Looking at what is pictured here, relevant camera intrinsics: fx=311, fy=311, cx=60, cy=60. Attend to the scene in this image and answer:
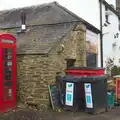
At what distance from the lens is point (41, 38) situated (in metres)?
13.0

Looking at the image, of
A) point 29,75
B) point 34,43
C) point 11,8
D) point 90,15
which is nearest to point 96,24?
point 90,15

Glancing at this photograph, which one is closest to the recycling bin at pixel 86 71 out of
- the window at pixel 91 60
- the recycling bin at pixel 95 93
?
the recycling bin at pixel 95 93

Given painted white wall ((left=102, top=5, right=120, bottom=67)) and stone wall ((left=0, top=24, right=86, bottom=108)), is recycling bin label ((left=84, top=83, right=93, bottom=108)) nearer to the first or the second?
stone wall ((left=0, top=24, right=86, bottom=108))

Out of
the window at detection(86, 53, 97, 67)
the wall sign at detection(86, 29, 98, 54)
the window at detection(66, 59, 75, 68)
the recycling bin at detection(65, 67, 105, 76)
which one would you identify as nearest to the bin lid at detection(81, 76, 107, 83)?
the recycling bin at detection(65, 67, 105, 76)

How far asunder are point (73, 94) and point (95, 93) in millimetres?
786

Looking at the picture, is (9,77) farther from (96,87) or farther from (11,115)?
(96,87)

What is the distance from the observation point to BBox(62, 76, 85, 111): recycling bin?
11.0m

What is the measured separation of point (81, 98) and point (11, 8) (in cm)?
946

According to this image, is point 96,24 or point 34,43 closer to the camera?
point 34,43

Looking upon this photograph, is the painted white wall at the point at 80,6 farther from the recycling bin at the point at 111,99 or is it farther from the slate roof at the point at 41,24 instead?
the recycling bin at the point at 111,99

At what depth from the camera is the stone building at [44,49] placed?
11.5 metres

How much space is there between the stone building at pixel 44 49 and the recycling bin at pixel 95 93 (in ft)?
4.80

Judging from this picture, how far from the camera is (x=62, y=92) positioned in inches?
451

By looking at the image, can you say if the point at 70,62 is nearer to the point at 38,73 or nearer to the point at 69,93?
the point at 38,73
